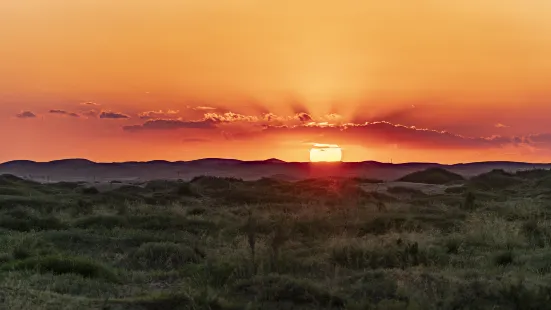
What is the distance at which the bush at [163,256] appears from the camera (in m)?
16.4

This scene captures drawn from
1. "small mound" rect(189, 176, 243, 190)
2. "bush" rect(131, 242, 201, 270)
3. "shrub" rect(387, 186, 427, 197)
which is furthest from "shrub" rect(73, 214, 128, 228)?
"small mound" rect(189, 176, 243, 190)

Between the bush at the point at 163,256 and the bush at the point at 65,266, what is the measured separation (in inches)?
89.4

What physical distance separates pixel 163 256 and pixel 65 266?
338 cm

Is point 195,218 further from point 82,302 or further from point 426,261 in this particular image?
point 82,302

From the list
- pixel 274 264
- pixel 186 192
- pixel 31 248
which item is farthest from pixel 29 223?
pixel 186 192

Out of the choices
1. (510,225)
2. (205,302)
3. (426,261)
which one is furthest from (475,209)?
(205,302)

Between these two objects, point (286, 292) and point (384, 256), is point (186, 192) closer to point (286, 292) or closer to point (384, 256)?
point (384, 256)

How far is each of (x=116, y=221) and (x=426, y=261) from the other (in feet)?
44.6

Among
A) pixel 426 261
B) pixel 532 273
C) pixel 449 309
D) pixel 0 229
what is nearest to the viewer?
pixel 449 309

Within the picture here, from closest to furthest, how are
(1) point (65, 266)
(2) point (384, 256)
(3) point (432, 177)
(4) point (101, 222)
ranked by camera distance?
(1) point (65, 266), (2) point (384, 256), (4) point (101, 222), (3) point (432, 177)

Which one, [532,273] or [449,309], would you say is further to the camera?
[532,273]

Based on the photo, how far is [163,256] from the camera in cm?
1697

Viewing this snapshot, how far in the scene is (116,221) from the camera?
2478 centimetres

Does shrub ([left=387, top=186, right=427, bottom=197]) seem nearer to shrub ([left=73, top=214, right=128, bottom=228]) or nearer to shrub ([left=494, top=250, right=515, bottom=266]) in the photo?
shrub ([left=73, top=214, right=128, bottom=228])
